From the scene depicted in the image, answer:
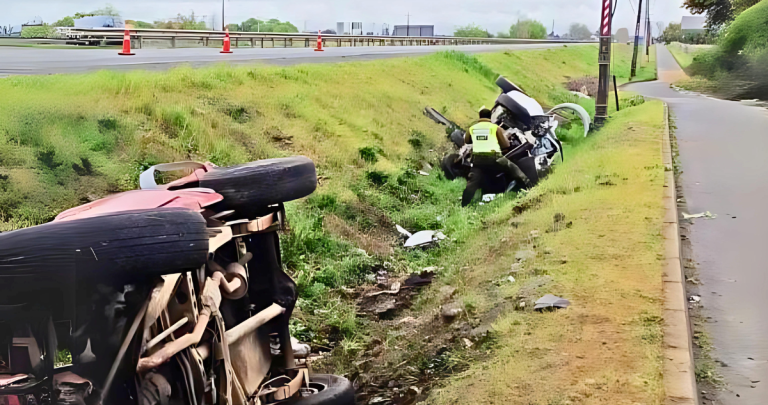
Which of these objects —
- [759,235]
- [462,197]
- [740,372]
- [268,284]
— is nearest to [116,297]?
[268,284]

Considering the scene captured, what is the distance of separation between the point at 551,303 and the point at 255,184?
281cm

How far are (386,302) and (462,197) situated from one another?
4.84 metres

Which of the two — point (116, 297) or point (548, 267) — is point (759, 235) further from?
point (116, 297)

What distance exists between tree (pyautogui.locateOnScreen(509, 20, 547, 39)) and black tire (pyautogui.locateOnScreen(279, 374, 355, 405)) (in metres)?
58.6

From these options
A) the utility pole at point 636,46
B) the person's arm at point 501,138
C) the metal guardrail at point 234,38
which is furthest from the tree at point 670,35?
the person's arm at point 501,138

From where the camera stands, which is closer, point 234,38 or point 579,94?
point 234,38

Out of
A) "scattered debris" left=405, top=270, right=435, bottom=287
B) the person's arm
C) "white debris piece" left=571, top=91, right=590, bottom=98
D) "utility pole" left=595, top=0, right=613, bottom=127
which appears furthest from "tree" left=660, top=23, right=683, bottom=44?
"scattered debris" left=405, top=270, right=435, bottom=287

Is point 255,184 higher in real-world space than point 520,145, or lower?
higher

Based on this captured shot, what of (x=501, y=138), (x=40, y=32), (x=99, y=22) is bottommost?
(x=501, y=138)

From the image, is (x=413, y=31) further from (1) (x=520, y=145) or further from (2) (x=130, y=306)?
(2) (x=130, y=306)

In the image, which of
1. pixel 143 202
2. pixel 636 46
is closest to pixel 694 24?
pixel 636 46

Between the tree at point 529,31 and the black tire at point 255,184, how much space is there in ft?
192

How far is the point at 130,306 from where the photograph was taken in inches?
109

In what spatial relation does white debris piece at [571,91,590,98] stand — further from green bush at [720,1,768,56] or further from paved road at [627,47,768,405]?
paved road at [627,47,768,405]
